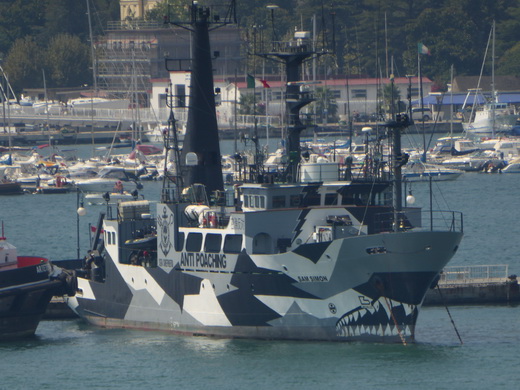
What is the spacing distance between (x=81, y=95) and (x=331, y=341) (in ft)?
422

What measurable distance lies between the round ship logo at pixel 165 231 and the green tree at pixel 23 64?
12529 cm

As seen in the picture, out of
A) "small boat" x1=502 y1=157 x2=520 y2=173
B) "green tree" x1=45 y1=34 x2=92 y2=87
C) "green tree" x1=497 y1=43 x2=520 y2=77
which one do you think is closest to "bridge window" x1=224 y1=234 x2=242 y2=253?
"small boat" x1=502 y1=157 x2=520 y2=173

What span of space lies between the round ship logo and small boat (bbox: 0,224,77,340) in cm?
359

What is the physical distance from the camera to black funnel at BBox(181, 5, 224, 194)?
1837 inches

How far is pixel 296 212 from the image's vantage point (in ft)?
132

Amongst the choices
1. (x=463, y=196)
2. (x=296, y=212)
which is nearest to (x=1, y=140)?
(x=463, y=196)

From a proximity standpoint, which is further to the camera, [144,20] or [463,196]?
[144,20]

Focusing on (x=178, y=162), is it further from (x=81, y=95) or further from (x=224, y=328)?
(x=81, y=95)

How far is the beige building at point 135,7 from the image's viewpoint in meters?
178

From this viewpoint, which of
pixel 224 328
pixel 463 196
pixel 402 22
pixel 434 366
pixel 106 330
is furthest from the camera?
pixel 402 22

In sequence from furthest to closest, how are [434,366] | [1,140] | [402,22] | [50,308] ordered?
[402,22] < [1,140] < [50,308] < [434,366]

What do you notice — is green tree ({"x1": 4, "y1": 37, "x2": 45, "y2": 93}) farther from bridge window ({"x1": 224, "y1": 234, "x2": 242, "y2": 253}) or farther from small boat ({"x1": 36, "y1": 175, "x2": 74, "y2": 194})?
bridge window ({"x1": 224, "y1": 234, "x2": 242, "y2": 253})

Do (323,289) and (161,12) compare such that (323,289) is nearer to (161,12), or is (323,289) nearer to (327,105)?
(327,105)

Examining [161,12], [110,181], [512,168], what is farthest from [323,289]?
[161,12]
